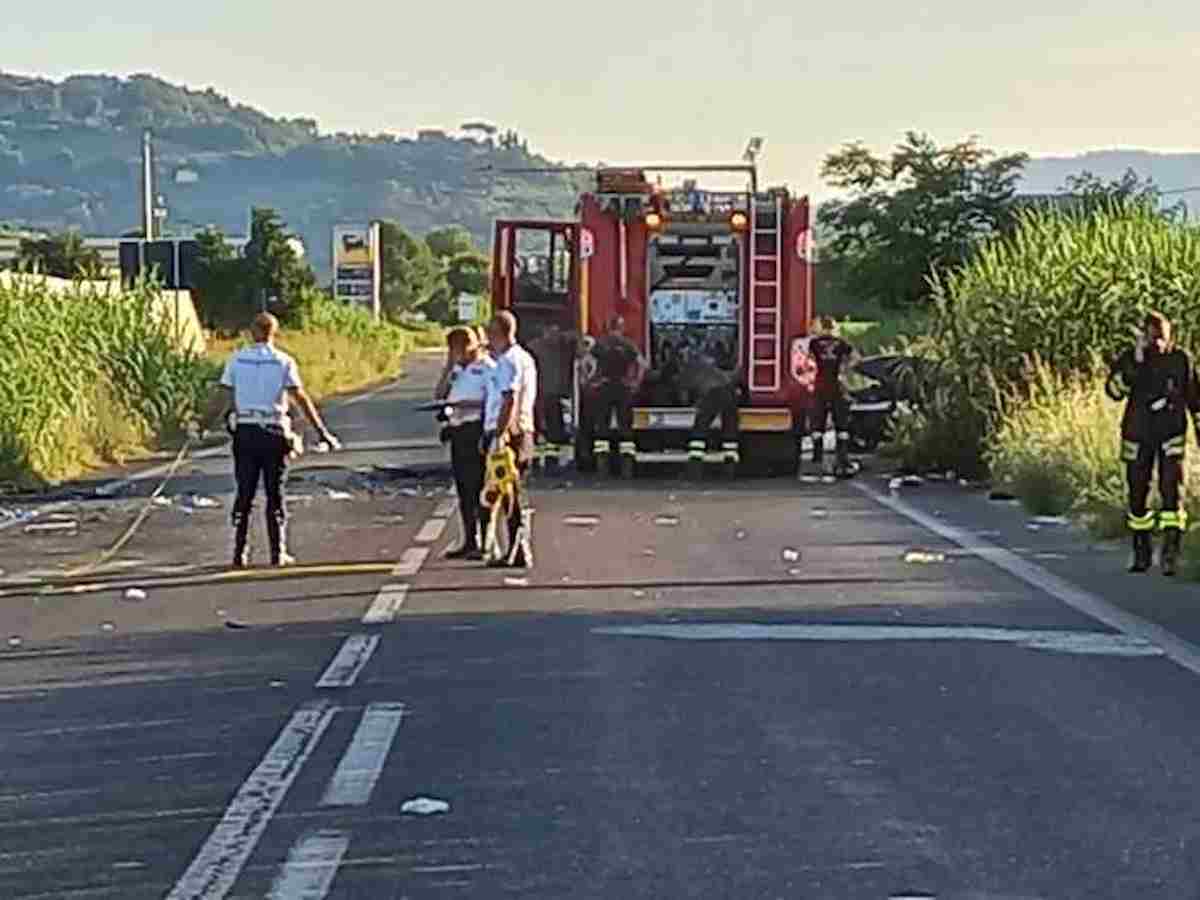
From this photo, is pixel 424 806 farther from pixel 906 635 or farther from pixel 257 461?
pixel 257 461

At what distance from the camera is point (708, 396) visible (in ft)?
89.4

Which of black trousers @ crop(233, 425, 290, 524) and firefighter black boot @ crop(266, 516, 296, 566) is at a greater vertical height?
black trousers @ crop(233, 425, 290, 524)

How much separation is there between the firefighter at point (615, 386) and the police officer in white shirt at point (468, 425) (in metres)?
8.62

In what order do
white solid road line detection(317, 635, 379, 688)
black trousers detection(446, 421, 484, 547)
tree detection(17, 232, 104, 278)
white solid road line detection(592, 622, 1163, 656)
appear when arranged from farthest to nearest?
1. tree detection(17, 232, 104, 278)
2. black trousers detection(446, 421, 484, 547)
3. white solid road line detection(592, 622, 1163, 656)
4. white solid road line detection(317, 635, 379, 688)

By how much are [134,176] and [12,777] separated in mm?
193369

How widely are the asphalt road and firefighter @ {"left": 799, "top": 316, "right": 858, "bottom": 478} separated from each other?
8584 mm

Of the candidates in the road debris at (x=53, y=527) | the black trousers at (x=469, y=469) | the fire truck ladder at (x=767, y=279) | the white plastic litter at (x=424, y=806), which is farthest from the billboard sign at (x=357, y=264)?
the white plastic litter at (x=424, y=806)

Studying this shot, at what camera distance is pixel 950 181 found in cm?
4834

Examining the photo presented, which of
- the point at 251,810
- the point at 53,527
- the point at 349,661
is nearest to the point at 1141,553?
the point at 349,661

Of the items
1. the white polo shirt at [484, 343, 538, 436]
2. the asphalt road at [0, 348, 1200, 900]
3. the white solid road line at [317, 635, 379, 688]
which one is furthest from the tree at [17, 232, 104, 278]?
the white solid road line at [317, 635, 379, 688]

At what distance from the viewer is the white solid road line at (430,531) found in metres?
19.3

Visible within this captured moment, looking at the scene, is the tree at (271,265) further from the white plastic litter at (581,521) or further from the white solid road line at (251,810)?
the white solid road line at (251,810)

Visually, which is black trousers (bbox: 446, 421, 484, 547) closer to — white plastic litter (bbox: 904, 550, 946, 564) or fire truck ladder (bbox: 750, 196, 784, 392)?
white plastic litter (bbox: 904, 550, 946, 564)

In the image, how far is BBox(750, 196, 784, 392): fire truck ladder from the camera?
88.1ft
